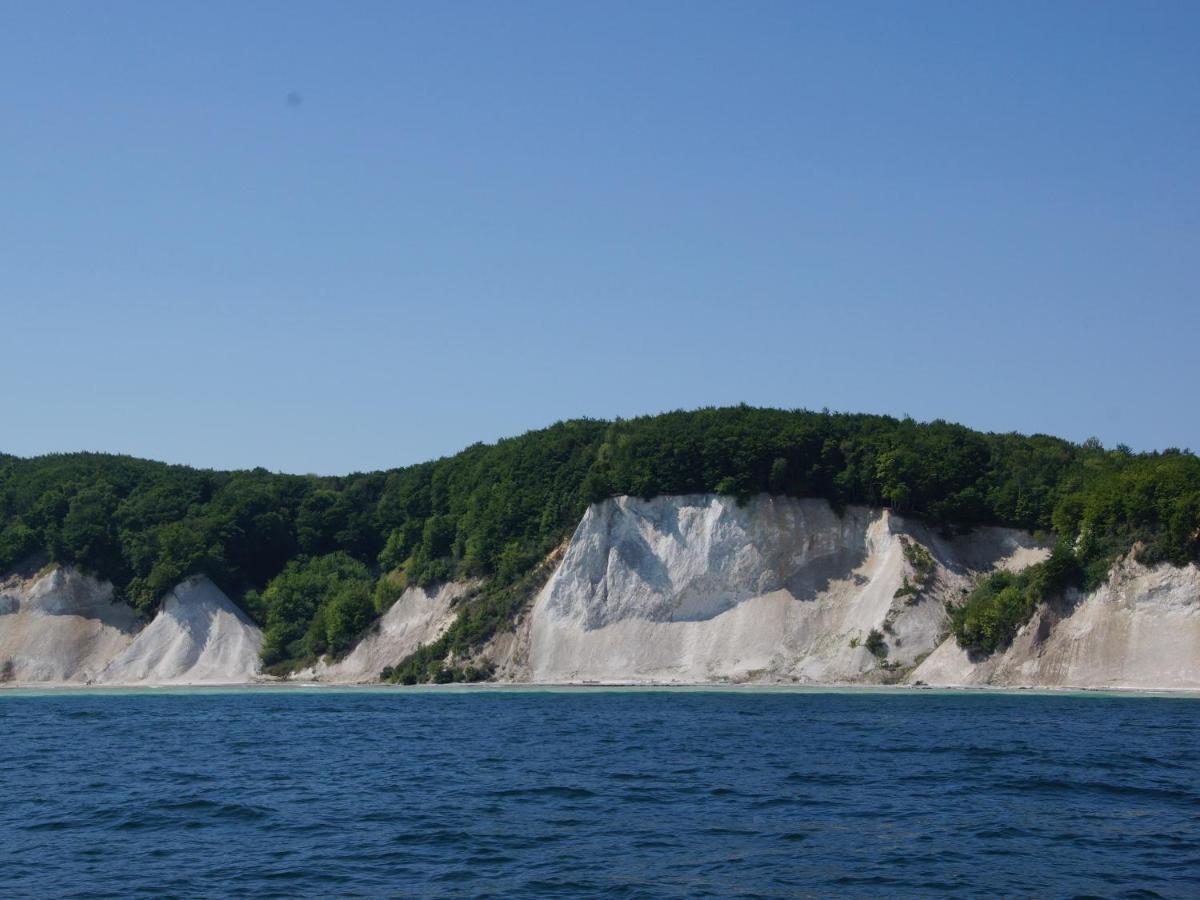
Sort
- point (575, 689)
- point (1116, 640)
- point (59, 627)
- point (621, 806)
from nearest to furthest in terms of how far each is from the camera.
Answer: point (621, 806), point (1116, 640), point (575, 689), point (59, 627)

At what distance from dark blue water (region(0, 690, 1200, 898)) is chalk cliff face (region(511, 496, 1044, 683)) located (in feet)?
84.4

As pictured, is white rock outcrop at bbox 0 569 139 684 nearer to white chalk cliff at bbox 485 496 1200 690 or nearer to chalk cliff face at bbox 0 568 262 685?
chalk cliff face at bbox 0 568 262 685

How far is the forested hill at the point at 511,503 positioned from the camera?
245ft

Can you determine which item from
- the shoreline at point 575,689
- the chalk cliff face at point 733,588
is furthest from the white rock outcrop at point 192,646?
the chalk cliff face at point 733,588

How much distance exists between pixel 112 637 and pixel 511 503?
1279 inches

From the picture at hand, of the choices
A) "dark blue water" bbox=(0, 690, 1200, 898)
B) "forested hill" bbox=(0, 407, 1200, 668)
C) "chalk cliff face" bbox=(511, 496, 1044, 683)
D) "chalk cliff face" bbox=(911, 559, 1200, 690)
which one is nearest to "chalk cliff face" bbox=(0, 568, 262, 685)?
"forested hill" bbox=(0, 407, 1200, 668)

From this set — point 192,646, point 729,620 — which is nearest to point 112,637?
point 192,646

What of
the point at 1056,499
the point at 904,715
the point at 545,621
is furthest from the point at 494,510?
the point at 904,715

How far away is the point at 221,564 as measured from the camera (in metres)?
105

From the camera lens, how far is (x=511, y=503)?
326 ft

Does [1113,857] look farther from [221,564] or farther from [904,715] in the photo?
[221,564]

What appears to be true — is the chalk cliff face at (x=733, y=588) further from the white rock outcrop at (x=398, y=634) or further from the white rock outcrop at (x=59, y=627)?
the white rock outcrop at (x=59, y=627)

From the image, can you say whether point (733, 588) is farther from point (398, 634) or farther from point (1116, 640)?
point (1116, 640)

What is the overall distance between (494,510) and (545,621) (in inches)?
486
